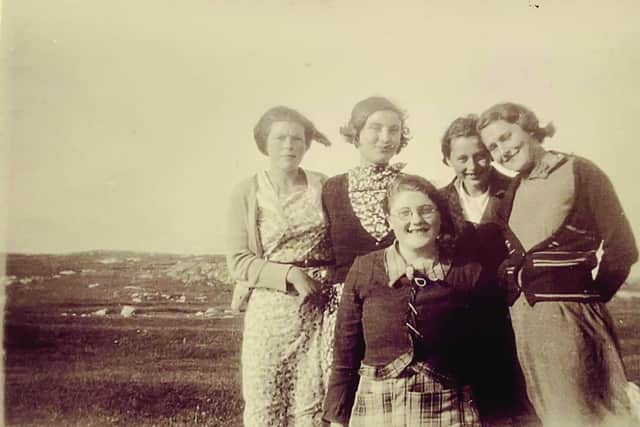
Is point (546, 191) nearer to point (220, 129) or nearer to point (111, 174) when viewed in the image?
point (220, 129)

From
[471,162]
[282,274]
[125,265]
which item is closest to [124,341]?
[125,265]

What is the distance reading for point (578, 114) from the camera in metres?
3.00

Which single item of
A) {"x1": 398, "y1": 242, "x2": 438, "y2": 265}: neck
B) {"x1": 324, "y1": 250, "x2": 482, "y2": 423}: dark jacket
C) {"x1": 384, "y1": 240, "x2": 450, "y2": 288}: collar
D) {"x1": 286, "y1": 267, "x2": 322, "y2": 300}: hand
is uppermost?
{"x1": 398, "y1": 242, "x2": 438, "y2": 265}: neck

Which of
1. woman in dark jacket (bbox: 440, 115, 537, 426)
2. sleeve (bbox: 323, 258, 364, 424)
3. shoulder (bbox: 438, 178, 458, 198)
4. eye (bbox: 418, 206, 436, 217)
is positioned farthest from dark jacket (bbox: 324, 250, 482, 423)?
shoulder (bbox: 438, 178, 458, 198)

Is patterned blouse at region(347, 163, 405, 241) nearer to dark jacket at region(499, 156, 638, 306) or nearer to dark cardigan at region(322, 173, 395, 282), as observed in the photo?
dark cardigan at region(322, 173, 395, 282)

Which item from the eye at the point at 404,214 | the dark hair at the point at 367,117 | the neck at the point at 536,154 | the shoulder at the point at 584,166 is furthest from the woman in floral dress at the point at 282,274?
the shoulder at the point at 584,166

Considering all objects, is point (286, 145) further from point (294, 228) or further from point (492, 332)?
point (492, 332)

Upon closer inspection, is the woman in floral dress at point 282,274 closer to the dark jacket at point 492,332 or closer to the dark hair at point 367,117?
the dark hair at point 367,117

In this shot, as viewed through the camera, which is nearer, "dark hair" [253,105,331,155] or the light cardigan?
the light cardigan

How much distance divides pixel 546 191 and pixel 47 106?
2.10 meters

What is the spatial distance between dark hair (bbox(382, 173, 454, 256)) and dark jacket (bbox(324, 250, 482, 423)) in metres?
0.12

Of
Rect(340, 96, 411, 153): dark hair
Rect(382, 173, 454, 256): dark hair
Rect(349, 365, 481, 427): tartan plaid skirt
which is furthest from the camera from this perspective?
Rect(340, 96, 411, 153): dark hair

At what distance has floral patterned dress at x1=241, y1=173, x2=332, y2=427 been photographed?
2.77 meters

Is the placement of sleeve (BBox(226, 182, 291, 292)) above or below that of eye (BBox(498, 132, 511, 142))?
below
